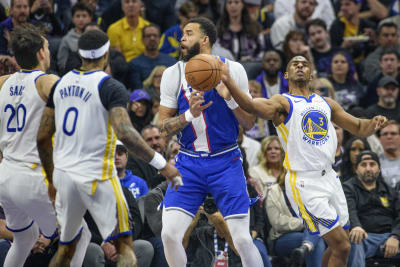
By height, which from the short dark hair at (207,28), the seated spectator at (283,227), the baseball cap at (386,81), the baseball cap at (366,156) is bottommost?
the seated spectator at (283,227)

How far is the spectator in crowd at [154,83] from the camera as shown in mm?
12219

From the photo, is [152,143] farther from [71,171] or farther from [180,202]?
[71,171]

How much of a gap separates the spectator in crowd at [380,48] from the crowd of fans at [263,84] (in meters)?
0.02

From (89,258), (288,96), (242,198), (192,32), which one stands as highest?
(192,32)

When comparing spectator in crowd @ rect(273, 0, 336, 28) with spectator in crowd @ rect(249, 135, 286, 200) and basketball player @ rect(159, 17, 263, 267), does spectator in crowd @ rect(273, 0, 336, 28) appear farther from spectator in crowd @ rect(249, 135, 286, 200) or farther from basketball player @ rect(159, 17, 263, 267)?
basketball player @ rect(159, 17, 263, 267)

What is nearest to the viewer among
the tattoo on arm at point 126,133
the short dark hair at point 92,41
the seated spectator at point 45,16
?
the tattoo on arm at point 126,133

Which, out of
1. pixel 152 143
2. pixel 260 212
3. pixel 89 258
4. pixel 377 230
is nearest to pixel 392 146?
pixel 377 230

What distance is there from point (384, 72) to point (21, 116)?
8205 millimetres

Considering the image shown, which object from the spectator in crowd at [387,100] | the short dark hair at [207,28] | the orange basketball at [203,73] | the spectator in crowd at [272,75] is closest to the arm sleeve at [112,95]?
the orange basketball at [203,73]

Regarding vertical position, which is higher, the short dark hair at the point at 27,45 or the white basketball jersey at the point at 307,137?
the short dark hair at the point at 27,45

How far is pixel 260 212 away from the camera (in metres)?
9.58

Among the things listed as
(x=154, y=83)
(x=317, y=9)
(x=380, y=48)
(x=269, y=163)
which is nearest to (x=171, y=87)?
(x=269, y=163)

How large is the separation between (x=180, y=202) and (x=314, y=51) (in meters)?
7.34

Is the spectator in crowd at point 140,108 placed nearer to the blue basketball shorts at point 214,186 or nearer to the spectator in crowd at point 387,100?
the spectator in crowd at point 387,100
